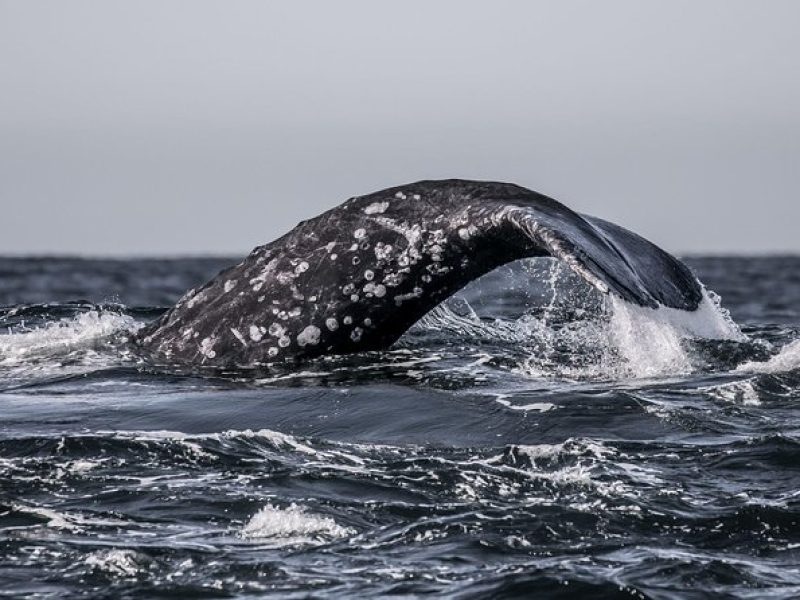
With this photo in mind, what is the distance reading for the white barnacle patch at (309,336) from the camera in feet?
32.1

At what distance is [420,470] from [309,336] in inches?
108

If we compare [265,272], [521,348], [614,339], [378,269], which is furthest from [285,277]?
[521,348]

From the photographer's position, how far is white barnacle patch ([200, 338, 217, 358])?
10.1m

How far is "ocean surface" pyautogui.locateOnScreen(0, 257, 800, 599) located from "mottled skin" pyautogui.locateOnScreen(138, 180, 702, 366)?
0.23 m

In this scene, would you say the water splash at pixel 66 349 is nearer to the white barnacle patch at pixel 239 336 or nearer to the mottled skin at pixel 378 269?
the mottled skin at pixel 378 269

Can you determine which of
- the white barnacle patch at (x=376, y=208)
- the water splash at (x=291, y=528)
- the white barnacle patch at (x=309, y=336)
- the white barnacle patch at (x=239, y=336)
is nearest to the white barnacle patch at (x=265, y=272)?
the white barnacle patch at (x=239, y=336)

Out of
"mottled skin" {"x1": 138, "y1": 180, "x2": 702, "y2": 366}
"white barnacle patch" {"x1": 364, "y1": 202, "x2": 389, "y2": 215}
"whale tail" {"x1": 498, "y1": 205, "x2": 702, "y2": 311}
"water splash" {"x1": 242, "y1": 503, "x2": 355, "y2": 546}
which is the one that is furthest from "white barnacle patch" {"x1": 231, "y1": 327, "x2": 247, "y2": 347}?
"water splash" {"x1": 242, "y1": 503, "x2": 355, "y2": 546}

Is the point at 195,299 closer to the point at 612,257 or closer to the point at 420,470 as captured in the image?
the point at 612,257

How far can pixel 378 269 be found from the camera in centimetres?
954

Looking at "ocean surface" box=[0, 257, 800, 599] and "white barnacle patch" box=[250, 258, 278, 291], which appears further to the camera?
"white barnacle patch" box=[250, 258, 278, 291]

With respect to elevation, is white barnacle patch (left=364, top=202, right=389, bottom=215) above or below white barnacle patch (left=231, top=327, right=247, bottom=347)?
above

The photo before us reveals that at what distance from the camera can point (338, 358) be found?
32.4 feet

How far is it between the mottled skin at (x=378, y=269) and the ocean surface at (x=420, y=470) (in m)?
0.23

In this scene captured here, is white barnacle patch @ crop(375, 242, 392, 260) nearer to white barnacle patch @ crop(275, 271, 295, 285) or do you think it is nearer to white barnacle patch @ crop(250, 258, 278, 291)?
white barnacle patch @ crop(275, 271, 295, 285)
